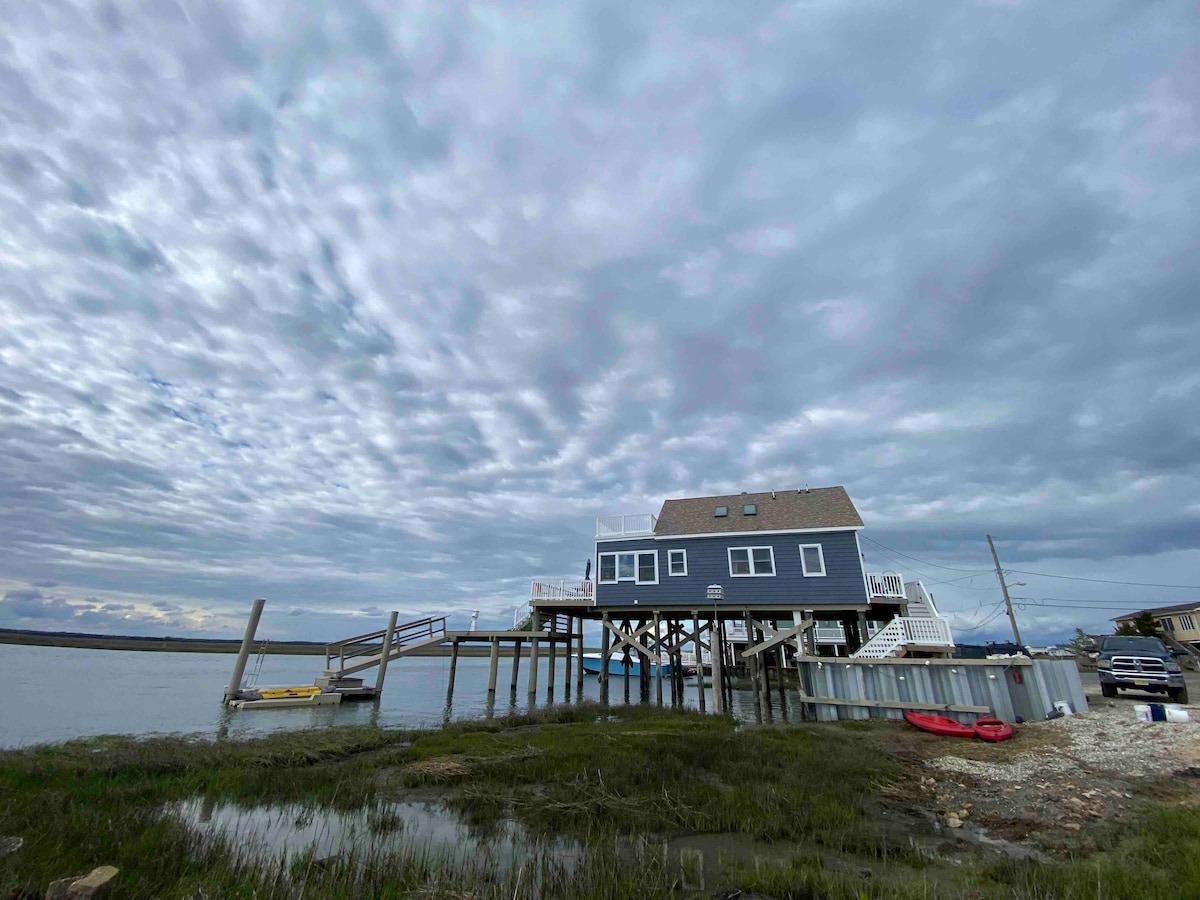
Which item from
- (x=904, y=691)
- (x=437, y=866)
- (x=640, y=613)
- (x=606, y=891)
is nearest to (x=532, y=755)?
(x=437, y=866)

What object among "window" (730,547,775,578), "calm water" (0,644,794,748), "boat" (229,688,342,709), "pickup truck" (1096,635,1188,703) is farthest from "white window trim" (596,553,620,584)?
"pickup truck" (1096,635,1188,703)

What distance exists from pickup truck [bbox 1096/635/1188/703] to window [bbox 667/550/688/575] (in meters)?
15.8

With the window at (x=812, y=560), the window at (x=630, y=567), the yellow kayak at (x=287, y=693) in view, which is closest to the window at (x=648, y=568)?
the window at (x=630, y=567)

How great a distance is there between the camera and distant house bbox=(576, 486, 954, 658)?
22.5 meters

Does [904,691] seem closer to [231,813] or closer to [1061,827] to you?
[1061,827]

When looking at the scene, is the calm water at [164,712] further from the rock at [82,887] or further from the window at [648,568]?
the rock at [82,887]

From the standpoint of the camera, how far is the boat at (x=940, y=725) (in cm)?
1546

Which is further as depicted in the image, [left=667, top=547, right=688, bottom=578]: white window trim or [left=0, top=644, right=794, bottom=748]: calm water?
[left=667, top=547, right=688, bottom=578]: white window trim

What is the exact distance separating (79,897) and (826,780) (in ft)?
34.1

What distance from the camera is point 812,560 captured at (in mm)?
23359

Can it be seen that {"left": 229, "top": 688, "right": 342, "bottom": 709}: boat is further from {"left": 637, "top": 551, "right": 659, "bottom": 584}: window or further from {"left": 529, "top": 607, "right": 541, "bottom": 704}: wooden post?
{"left": 637, "top": 551, "right": 659, "bottom": 584}: window

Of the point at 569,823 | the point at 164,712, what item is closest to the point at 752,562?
the point at 569,823

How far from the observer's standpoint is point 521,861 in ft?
21.3

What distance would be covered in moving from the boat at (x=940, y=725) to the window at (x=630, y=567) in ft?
37.3
